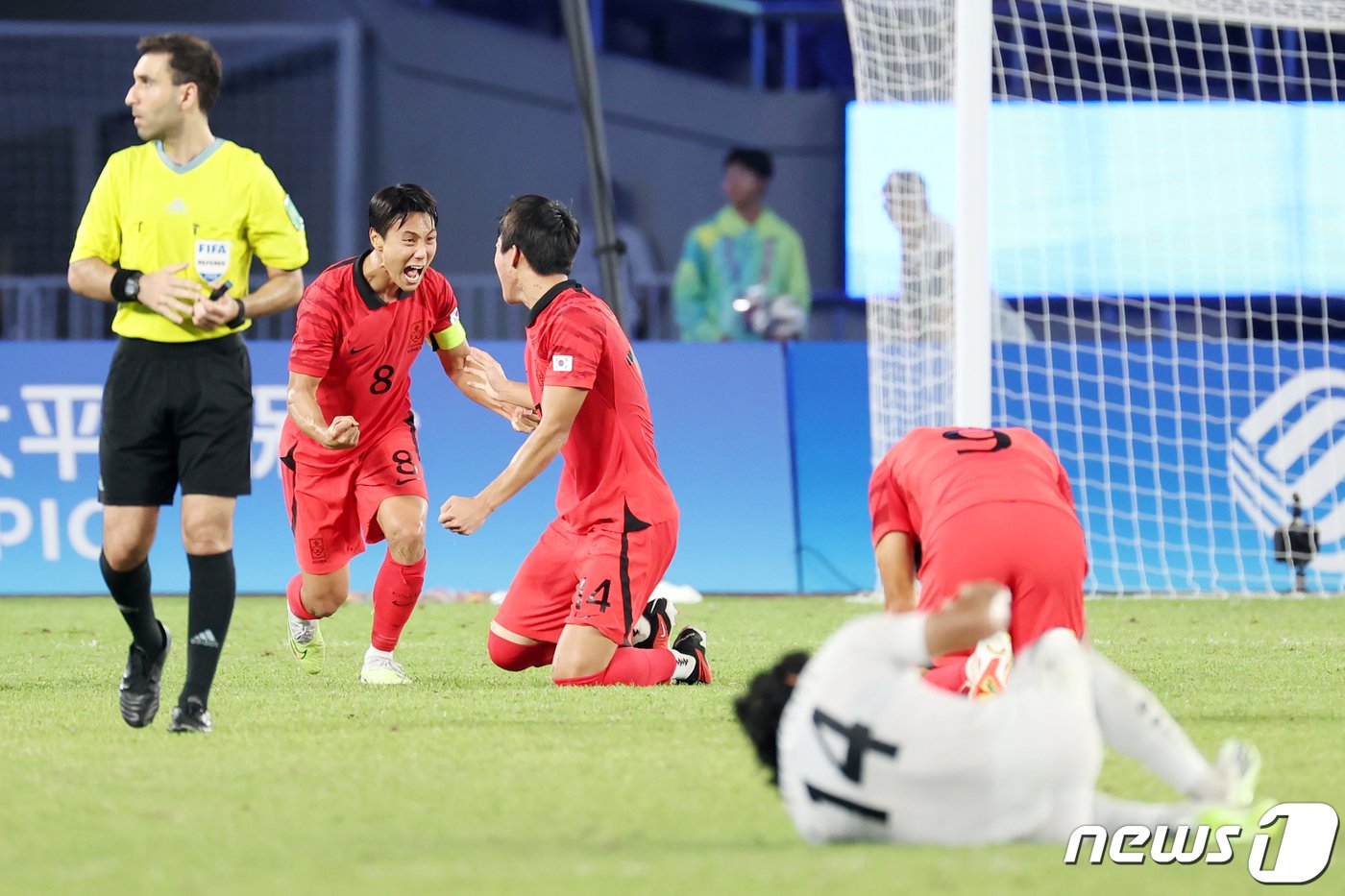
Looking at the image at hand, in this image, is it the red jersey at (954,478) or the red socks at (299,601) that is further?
the red socks at (299,601)

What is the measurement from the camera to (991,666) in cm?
487

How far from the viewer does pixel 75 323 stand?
45.1 ft

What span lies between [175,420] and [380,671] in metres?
1.80

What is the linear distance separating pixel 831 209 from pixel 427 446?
916cm

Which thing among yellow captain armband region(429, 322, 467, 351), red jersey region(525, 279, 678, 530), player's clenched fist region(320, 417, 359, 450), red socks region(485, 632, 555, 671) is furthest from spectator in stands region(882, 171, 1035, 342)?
player's clenched fist region(320, 417, 359, 450)

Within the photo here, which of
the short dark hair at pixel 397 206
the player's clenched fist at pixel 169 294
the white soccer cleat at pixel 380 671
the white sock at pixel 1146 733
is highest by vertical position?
the short dark hair at pixel 397 206

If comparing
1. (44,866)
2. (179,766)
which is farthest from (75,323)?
(44,866)

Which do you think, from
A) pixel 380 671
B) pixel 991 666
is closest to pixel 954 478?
pixel 991 666

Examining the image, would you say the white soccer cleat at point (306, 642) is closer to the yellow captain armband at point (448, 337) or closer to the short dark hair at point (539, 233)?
the yellow captain armband at point (448, 337)

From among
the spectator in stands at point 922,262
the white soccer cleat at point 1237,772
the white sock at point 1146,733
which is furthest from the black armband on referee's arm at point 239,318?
the spectator in stands at point 922,262

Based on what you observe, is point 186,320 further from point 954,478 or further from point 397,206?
point 954,478

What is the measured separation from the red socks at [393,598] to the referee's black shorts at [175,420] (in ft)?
5.33

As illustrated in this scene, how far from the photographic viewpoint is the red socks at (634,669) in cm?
644

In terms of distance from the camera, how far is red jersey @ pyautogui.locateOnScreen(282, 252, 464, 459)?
22.3 feet
